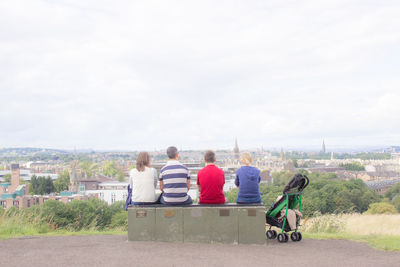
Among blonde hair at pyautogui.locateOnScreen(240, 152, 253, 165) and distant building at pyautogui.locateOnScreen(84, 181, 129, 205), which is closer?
blonde hair at pyautogui.locateOnScreen(240, 152, 253, 165)

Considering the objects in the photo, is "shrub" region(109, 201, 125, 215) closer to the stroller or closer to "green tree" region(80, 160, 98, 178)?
the stroller

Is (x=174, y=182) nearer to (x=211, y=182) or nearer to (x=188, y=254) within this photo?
(x=211, y=182)

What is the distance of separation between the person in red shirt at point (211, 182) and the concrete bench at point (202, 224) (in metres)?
0.26

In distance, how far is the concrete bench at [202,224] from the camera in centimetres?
749

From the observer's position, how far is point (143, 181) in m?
8.10

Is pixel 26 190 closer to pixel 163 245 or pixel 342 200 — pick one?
pixel 342 200

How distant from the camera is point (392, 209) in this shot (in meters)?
63.3

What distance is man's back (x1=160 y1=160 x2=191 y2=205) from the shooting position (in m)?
7.83

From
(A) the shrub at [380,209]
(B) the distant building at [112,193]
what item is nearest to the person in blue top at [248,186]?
(A) the shrub at [380,209]

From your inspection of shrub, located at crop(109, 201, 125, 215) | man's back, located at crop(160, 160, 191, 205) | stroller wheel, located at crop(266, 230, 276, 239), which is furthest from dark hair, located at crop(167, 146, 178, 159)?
shrub, located at crop(109, 201, 125, 215)

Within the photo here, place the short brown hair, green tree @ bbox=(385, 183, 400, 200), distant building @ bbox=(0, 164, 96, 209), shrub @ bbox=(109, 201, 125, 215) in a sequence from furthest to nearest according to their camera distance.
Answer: green tree @ bbox=(385, 183, 400, 200)
distant building @ bbox=(0, 164, 96, 209)
shrub @ bbox=(109, 201, 125, 215)
the short brown hair

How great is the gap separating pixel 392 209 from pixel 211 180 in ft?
206

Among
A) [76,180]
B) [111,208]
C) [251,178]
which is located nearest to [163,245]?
[251,178]

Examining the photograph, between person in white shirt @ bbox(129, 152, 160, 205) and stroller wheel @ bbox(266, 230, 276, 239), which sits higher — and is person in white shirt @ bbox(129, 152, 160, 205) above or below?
above
